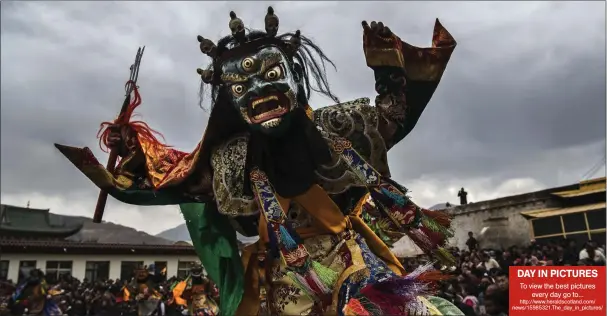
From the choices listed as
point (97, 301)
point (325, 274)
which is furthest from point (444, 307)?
point (97, 301)

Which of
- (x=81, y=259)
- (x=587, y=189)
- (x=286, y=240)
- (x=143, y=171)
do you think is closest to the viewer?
(x=286, y=240)

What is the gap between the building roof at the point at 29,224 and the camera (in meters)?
27.4

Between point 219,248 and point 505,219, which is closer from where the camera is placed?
point 219,248

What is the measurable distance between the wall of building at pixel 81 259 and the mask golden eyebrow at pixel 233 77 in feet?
68.4

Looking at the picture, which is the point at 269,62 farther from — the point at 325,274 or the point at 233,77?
the point at 325,274

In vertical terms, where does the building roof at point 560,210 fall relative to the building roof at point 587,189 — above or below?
below

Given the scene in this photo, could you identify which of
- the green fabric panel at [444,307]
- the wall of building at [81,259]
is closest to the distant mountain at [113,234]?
the wall of building at [81,259]

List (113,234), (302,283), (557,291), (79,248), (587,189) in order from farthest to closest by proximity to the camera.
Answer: (113,234) → (79,248) → (587,189) → (302,283) → (557,291)

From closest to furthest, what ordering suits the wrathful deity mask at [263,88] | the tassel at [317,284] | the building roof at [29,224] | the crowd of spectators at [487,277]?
the tassel at [317,284] → the wrathful deity mask at [263,88] → the crowd of spectators at [487,277] → the building roof at [29,224]

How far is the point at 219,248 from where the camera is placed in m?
3.37

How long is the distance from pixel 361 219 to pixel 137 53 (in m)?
2.08

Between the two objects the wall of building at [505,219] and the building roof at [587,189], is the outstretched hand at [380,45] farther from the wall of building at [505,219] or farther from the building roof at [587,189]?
the building roof at [587,189]

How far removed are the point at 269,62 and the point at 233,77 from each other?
0.72ft

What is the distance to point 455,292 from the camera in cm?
751
